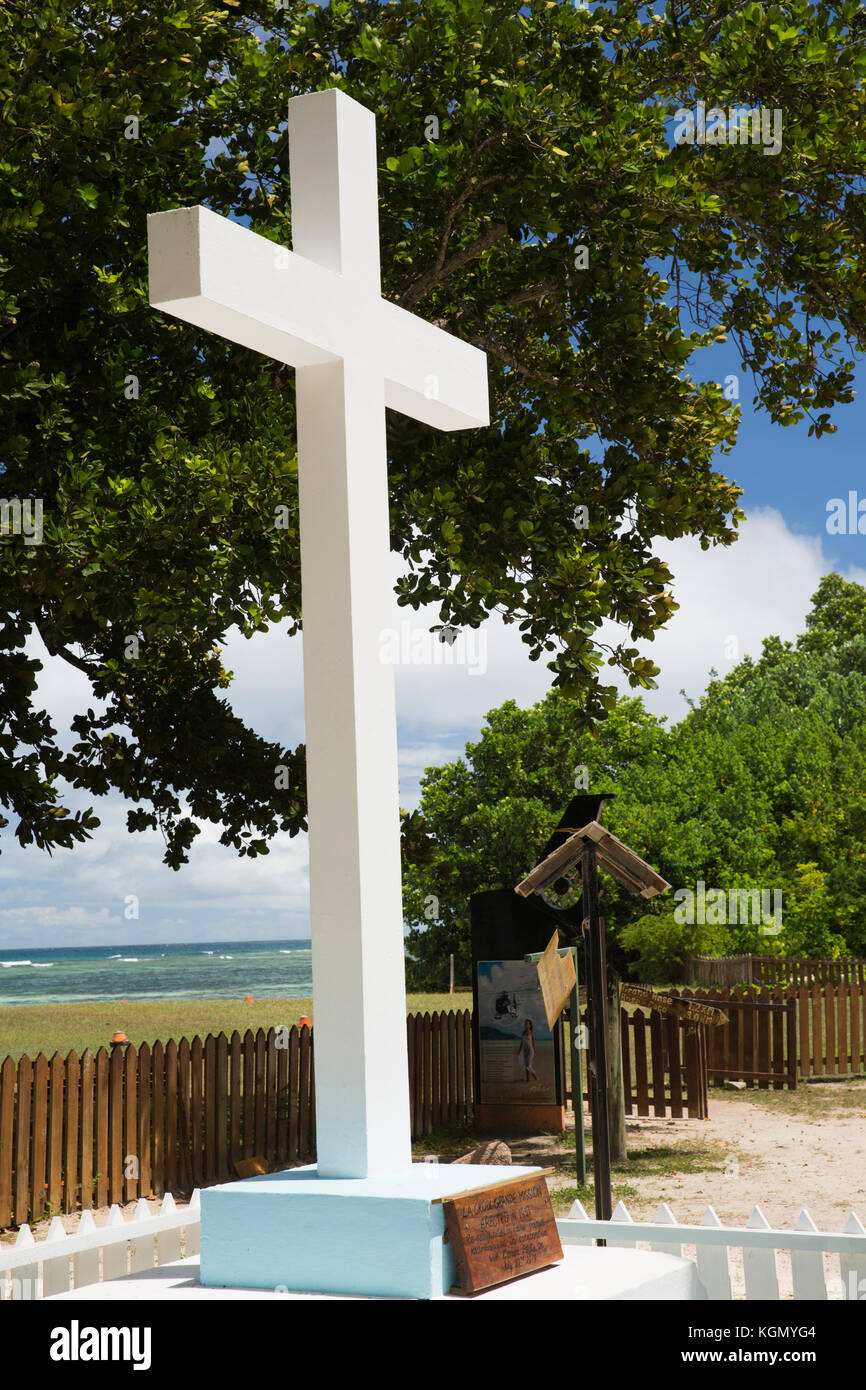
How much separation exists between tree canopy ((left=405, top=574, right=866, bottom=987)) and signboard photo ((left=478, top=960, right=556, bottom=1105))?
43.8 feet

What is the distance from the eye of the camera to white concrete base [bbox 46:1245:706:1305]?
319 centimetres

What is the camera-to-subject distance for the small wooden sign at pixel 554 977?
21.4ft

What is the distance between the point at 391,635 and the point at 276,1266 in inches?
67.7

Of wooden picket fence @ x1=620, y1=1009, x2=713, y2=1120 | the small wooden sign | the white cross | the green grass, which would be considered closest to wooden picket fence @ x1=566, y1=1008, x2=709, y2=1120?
wooden picket fence @ x1=620, y1=1009, x2=713, y2=1120

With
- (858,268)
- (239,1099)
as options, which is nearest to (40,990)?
(239,1099)

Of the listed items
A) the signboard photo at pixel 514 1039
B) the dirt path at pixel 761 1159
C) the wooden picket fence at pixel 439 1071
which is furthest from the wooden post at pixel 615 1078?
the wooden picket fence at pixel 439 1071

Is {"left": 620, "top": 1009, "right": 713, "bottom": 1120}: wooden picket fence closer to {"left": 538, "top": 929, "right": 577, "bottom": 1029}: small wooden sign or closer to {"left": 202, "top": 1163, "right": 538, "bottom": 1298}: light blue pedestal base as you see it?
{"left": 538, "top": 929, "right": 577, "bottom": 1029}: small wooden sign

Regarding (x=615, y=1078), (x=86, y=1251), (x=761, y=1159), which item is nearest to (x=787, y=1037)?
(x=761, y=1159)

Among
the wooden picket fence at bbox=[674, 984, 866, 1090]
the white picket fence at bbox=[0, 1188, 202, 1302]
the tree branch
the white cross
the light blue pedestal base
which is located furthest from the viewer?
the wooden picket fence at bbox=[674, 984, 866, 1090]

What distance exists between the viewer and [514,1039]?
45.9ft

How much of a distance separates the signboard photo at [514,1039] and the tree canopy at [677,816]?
13.3 meters

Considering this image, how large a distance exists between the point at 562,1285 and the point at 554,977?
3327 millimetres

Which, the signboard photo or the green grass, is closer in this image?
the signboard photo

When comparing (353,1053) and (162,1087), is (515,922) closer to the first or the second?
(162,1087)
